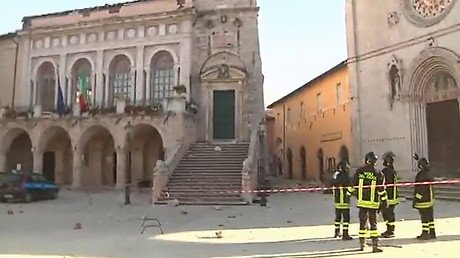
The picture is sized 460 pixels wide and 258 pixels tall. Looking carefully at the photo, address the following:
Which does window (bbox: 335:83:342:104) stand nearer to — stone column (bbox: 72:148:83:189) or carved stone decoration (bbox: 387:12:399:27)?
carved stone decoration (bbox: 387:12:399:27)

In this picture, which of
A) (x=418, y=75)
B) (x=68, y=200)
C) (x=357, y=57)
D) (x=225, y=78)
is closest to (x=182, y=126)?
(x=225, y=78)

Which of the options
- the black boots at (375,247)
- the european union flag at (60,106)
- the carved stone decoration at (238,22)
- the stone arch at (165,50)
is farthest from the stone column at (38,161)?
the black boots at (375,247)

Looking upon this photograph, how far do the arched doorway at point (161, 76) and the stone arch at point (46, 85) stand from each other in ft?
22.8

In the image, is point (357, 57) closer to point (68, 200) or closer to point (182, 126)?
point (182, 126)

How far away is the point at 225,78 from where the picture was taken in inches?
1045

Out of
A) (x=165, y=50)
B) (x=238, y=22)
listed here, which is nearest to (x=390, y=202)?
(x=238, y=22)

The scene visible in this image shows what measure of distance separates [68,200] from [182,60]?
397 inches

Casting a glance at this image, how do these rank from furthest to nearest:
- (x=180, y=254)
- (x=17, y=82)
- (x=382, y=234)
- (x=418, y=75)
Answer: (x=17, y=82) < (x=418, y=75) < (x=382, y=234) < (x=180, y=254)

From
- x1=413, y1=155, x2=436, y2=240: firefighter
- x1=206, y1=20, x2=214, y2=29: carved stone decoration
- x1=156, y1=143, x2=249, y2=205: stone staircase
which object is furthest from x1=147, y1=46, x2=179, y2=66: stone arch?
x1=413, y1=155, x2=436, y2=240: firefighter

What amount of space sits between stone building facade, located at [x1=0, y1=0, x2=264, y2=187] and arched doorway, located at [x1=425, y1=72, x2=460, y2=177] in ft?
31.0

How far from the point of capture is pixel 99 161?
2873cm

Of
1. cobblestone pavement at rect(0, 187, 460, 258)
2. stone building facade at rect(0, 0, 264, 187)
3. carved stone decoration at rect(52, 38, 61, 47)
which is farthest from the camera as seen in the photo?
carved stone decoration at rect(52, 38, 61, 47)

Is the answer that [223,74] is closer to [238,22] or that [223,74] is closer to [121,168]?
[238,22]

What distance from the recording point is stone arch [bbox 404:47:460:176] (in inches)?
778
